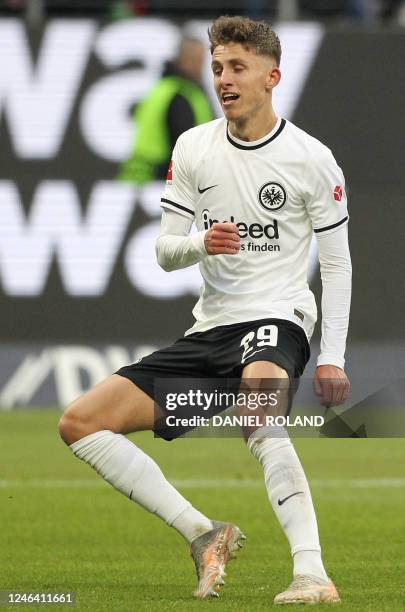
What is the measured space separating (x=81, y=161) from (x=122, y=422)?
8622 mm

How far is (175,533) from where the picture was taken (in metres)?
7.84

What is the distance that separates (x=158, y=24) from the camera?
1398cm

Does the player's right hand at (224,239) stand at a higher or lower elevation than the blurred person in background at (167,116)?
lower

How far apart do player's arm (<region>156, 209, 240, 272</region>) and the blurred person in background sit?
8.02 metres

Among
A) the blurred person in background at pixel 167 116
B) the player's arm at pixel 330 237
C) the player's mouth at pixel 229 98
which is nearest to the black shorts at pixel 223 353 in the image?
the player's arm at pixel 330 237

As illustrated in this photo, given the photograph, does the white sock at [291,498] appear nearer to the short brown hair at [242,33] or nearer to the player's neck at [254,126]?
the player's neck at [254,126]

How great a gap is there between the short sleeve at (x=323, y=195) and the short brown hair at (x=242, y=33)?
0.45 m

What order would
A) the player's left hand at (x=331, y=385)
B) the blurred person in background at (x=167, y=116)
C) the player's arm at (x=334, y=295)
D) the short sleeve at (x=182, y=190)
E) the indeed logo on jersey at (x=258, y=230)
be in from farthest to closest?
1. the blurred person in background at (x=167, y=116)
2. the short sleeve at (x=182, y=190)
3. the indeed logo on jersey at (x=258, y=230)
4. the player's arm at (x=334, y=295)
5. the player's left hand at (x=331, y=385)

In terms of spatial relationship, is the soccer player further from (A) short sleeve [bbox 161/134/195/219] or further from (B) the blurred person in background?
(B) the blurred person in background

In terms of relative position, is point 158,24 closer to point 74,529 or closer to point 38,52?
point 38,52

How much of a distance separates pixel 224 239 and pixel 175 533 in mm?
2953

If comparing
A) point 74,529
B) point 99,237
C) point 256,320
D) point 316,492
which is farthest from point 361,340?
point 256,320

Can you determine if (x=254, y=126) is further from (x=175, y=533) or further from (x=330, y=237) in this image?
(x=175, y=533)

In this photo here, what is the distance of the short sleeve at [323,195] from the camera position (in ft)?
18.4
